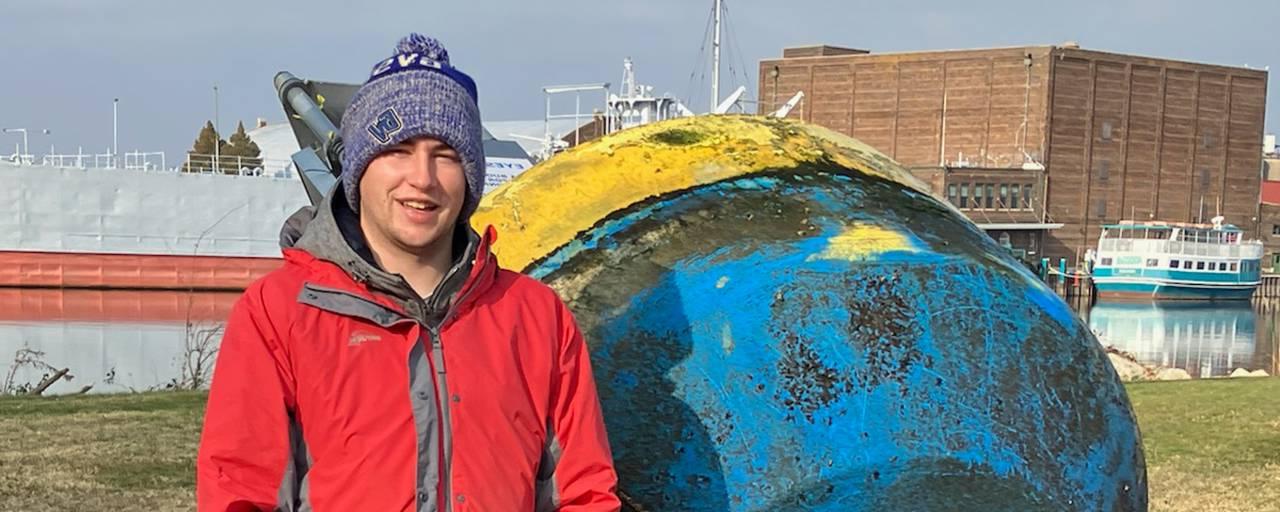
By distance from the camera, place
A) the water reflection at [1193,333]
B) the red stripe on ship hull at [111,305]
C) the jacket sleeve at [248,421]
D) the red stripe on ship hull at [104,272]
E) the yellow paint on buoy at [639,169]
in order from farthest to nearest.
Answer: the red stripe on ship hull at [104,272] < the water reflection at [1193,333] < the red stripe on ship hull at [111,305] < the yellow paint on buoy at [639,169] < the jacket sleeve at [248,421]

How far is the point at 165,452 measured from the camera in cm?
Answer: 644

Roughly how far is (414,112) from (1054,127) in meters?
52.6

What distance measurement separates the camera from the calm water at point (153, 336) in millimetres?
16531

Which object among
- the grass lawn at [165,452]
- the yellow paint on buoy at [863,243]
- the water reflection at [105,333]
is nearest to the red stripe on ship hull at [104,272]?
the water reflection at [105,333]

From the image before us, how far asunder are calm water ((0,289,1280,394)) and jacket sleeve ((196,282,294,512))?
10.2 m

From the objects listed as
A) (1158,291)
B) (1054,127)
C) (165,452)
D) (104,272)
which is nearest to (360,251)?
(165,452)

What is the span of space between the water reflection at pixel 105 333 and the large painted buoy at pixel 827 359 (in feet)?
32.5

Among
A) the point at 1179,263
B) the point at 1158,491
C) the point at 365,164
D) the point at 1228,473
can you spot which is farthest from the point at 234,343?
the point at 1179,263

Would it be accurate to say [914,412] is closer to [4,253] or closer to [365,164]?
[365,164]

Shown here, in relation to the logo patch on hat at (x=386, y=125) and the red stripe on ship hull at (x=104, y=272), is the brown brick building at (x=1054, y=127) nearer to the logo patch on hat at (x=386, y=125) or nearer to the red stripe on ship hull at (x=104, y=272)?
the red stripe on ship hull at (x=104, y=272)

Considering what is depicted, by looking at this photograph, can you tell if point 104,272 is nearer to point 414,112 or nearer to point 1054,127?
point 414,112

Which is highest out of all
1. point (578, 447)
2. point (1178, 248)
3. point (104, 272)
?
point (578, 447)

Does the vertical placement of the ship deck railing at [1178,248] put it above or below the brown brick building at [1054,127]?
below

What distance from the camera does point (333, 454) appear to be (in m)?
1.75
